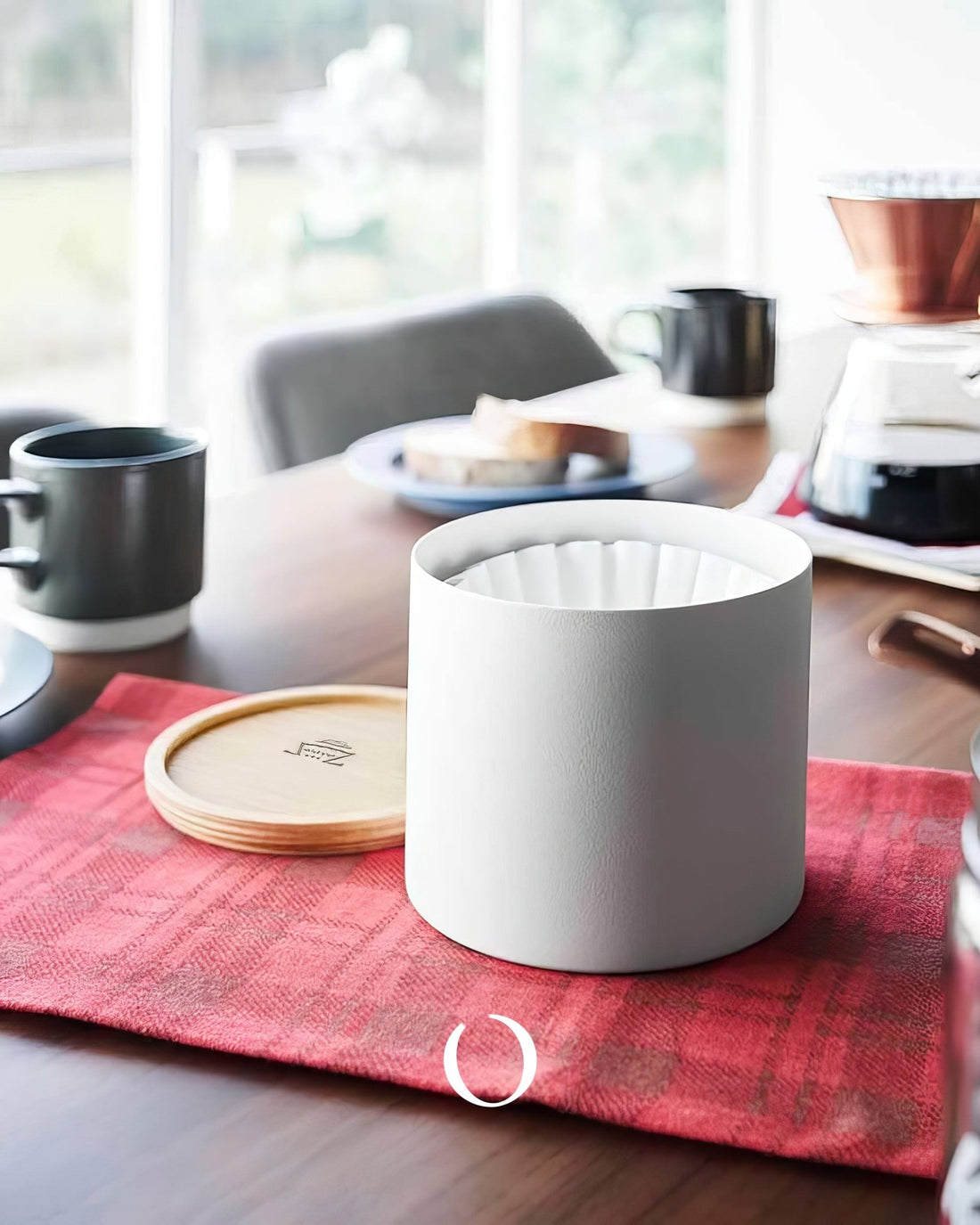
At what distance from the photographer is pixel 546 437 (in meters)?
0.99

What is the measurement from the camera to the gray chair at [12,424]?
114 centimetres

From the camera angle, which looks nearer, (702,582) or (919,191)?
(702,582)

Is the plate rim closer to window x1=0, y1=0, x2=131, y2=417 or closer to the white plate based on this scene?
the white plate

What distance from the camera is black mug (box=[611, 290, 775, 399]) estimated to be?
1.24 meters

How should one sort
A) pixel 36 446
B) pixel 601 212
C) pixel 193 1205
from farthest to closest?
pixel 601 212
pixel 36 446
pixel 193 1205

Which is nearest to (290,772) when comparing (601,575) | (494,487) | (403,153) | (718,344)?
(601,575)

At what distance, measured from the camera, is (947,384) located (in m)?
0.89

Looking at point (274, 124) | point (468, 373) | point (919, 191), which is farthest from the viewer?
point (274, 124)

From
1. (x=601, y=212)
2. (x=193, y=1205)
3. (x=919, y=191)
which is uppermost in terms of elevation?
(x=601, y=212)

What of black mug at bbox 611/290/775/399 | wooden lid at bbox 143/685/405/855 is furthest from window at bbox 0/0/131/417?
wooden lid at bbox 143/685/405/855

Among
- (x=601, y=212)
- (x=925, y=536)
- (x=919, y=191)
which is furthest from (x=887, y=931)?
(x=601, y=212)

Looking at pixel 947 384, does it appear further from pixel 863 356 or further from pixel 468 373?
pixel 468 373

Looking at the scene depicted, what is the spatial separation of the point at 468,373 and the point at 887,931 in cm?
117

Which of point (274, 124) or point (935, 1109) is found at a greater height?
point (274, 124)
